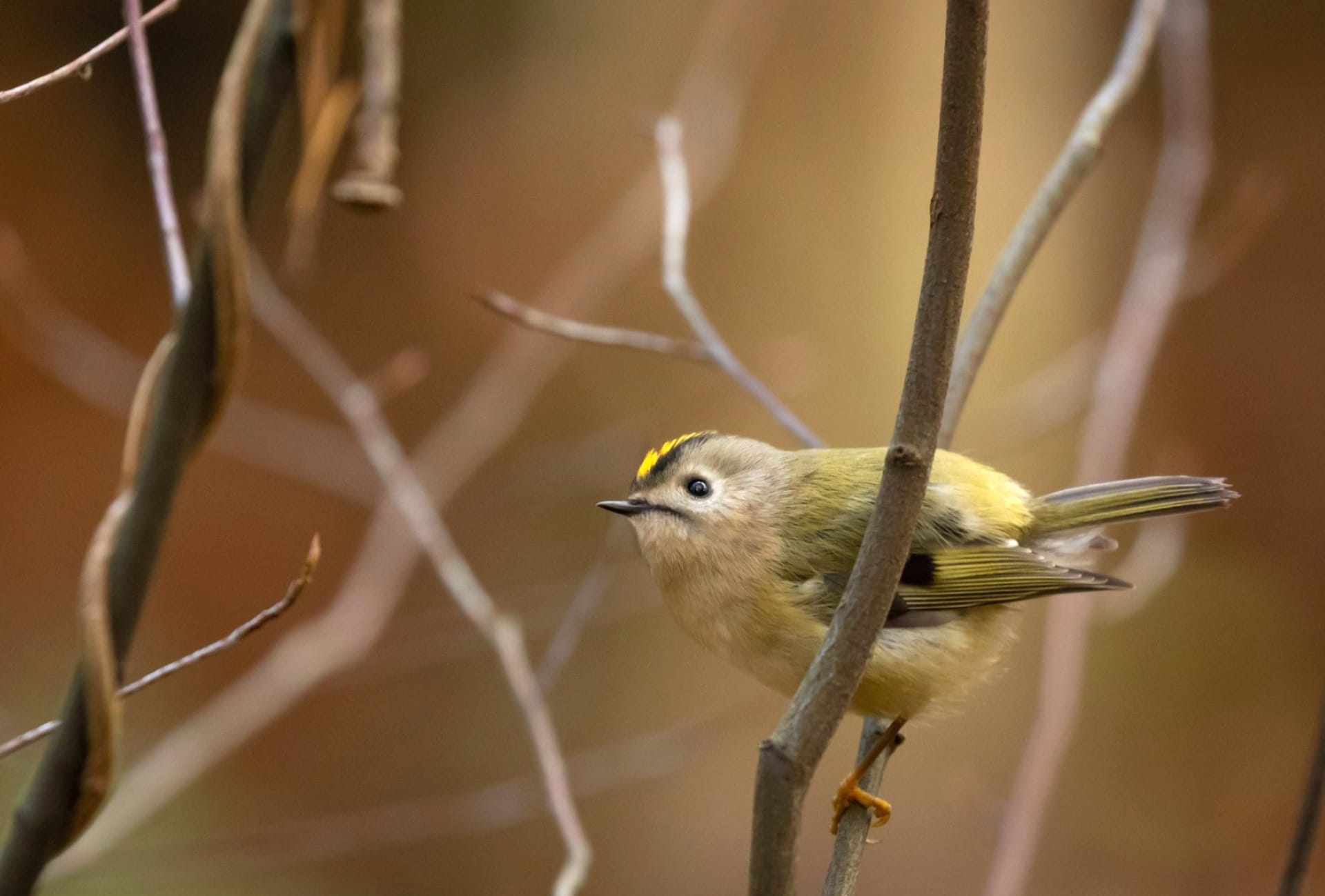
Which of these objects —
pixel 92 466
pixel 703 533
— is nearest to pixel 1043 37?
pixel 703 533

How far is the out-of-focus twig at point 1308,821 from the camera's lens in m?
0.83

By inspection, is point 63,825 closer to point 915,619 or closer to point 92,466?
point 915,619

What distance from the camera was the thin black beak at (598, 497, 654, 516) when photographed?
1554 mm

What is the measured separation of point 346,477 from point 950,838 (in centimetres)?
192

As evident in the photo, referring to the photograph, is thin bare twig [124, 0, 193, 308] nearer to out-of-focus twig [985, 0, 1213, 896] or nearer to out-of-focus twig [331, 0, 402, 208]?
out-of-focus twig [331, 0, 402, 208]

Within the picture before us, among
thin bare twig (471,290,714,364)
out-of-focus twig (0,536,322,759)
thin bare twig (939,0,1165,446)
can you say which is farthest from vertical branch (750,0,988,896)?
thin bare twig (471,290,714,364)

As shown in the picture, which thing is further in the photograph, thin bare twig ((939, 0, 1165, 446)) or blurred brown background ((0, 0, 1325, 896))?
blurred brown background ((0, 0, 1325, 896))

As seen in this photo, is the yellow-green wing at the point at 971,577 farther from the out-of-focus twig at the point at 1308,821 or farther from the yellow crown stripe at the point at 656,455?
the out-of-focus twig at the point at 1308,821

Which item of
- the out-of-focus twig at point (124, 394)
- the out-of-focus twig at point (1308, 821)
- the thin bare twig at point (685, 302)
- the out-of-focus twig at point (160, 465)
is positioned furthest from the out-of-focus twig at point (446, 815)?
the out-of-focus twig at point (160, 465)

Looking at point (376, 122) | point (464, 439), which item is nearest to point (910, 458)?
point (376, 122)

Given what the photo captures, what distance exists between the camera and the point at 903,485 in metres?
0.76

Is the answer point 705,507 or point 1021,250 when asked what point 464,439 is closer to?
point 705,507

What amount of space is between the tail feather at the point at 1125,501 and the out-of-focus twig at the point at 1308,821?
589 millimetres

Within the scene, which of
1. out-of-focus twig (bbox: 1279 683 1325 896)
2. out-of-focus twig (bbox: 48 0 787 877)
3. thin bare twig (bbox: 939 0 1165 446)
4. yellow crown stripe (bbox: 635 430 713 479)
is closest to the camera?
out-of-focus twig (bbox: 1279 683 1325 896)
